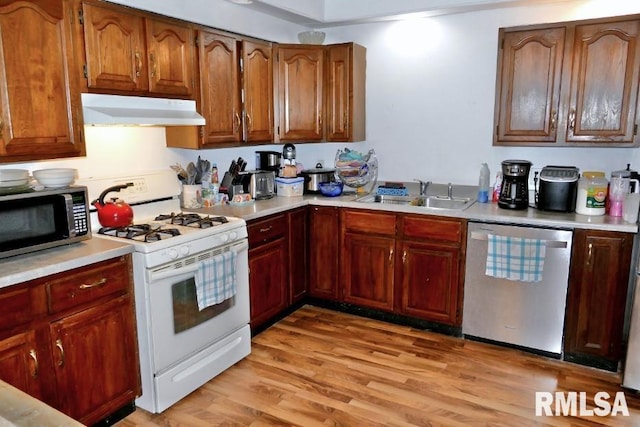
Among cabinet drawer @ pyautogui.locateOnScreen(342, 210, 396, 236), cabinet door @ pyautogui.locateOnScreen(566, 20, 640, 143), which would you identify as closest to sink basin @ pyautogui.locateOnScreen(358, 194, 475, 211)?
cabinet drawer @ pyautogui.locateOnScreen(342, 210, 396, 236)

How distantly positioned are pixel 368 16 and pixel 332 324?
245 cm

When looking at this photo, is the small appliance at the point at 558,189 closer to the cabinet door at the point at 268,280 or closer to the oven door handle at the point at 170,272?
the cabinet door at the point at 268,280

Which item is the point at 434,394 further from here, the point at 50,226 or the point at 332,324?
the point at 50,226

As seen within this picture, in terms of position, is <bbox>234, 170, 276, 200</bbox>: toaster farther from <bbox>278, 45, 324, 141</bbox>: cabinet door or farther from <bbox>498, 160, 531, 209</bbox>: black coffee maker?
<bbox>498, 160, 531, 209</bbox>: black coffee maker

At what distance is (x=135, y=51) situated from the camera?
2.68 metres

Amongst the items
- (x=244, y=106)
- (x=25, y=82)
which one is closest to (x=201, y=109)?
(x=244, y=106)

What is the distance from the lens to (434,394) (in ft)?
8.71

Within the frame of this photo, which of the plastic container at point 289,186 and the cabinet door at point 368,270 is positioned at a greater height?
the plastic container at point 289,186

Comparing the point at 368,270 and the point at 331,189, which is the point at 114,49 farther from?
the point at 368,270

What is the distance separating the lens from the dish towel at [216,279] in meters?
2.62

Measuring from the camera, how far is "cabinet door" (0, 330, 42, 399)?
6.15 ft

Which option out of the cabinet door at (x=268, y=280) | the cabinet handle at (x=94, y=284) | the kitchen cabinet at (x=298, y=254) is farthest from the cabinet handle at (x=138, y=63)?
the kitchen cabinet at (x=298, y=254)

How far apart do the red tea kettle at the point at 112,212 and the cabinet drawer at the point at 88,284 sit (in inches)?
16.4

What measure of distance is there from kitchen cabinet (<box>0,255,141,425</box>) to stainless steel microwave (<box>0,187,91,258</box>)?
225mm
